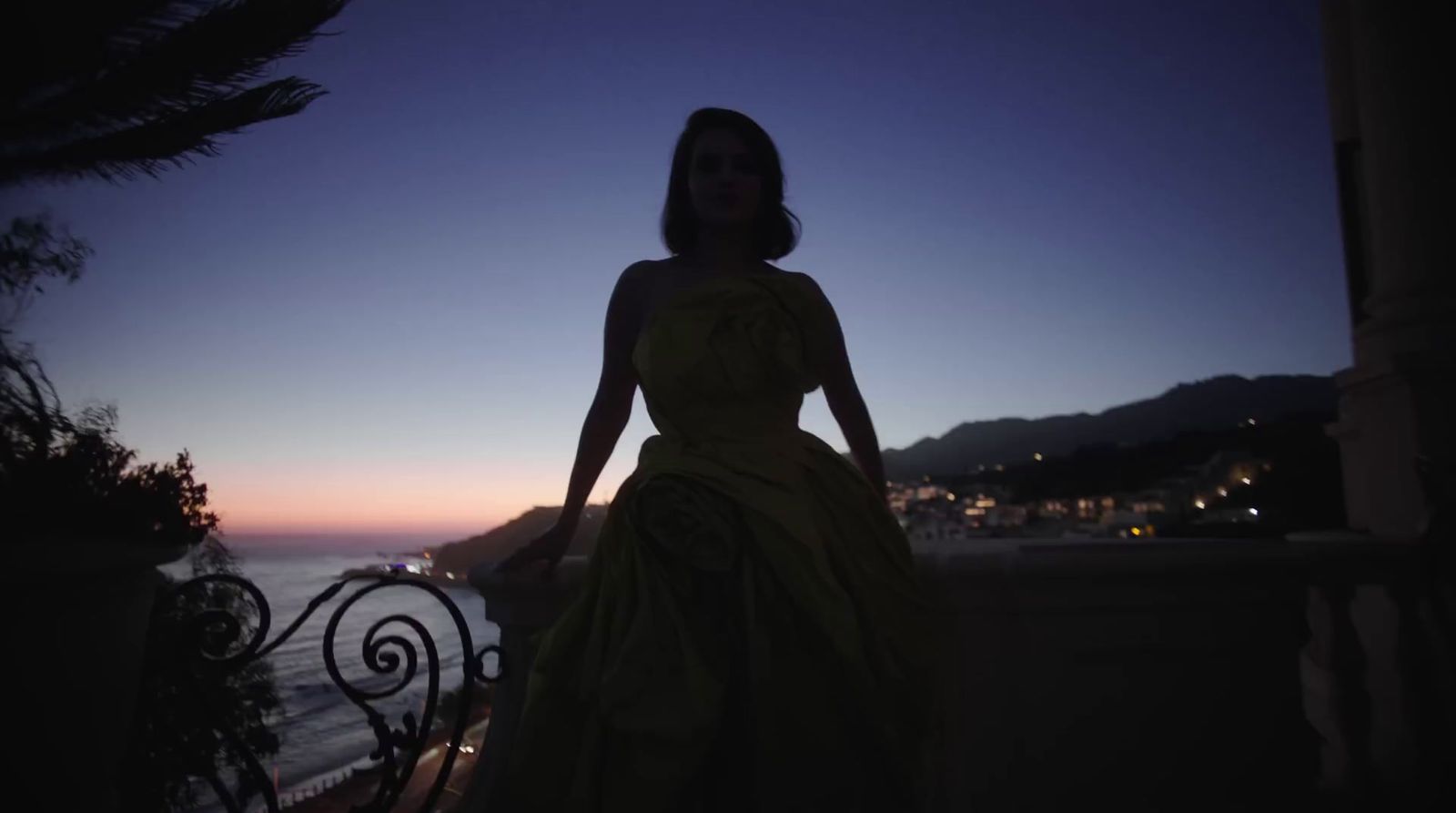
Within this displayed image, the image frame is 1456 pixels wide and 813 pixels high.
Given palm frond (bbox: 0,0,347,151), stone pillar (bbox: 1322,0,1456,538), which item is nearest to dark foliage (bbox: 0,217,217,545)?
palm frond (bbox: 0,0,347,151)

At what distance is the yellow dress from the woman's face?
1.17 feet

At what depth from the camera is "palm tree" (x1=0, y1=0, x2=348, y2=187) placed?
157 inches

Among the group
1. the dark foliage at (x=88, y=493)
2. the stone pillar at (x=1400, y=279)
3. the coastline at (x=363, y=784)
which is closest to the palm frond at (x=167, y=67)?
the dark foliage at (x=88, y=493)

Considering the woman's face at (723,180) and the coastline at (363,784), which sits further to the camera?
the coastline at (363,784)

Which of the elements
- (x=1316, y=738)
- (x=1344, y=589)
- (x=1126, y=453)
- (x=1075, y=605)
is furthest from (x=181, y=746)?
(x=1126, y=453)

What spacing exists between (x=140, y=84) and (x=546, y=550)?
14.4 feet

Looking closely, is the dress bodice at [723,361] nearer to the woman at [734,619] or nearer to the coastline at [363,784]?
the woman at [734,619]

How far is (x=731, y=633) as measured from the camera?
126 cm

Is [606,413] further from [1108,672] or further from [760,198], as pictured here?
[1108,672]

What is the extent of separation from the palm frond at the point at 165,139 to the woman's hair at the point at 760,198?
11.4 ft

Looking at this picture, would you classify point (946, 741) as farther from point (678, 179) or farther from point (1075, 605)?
point (678, 179)

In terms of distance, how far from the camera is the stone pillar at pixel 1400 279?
3021mm

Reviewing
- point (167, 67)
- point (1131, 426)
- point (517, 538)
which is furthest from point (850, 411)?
point (1131, 426)

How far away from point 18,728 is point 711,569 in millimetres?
1346
